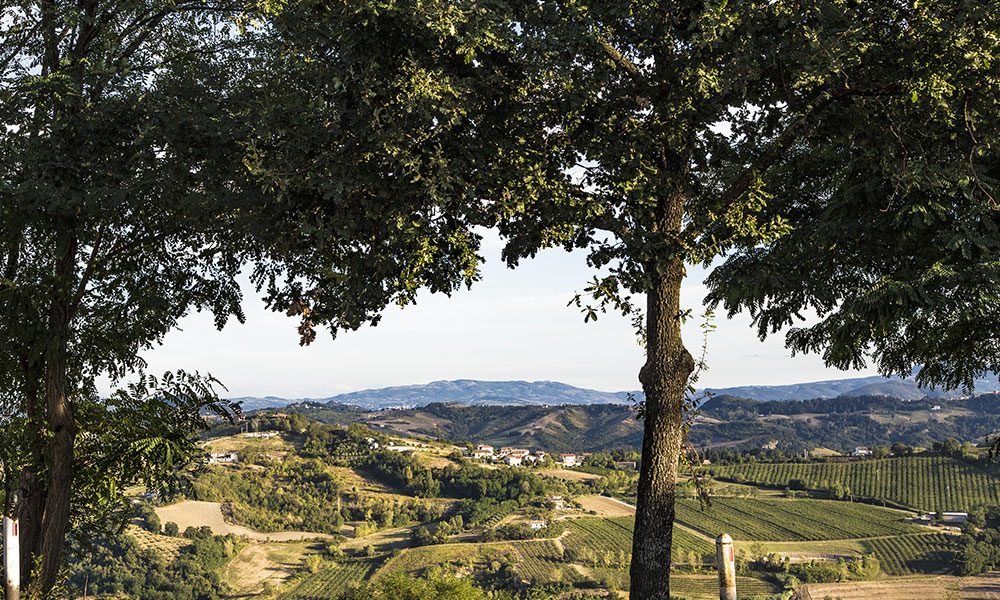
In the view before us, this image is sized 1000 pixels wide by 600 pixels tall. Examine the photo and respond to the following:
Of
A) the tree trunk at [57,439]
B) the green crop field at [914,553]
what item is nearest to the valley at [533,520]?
the green crop field at [914,553]

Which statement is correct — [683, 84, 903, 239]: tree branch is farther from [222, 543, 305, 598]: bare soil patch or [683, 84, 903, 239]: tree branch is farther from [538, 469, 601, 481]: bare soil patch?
[538, 469, 601, 481]: bare soil patch

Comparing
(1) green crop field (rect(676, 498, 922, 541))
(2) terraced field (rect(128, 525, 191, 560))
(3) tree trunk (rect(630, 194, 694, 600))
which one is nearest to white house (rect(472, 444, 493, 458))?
(1) green crop field (rect(676, 498, 922, 541))

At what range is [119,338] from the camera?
11.0m

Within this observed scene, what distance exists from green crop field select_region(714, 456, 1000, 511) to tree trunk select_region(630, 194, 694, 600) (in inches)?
4400

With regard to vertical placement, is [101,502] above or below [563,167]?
below

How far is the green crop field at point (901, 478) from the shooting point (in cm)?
10131

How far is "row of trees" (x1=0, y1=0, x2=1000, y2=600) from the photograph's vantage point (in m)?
7.52

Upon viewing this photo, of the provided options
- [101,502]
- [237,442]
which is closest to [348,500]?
[237,442]

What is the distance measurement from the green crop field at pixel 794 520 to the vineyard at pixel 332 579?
158ft

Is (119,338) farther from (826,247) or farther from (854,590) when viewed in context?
(854,590)

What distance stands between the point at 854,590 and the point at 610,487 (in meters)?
64.7

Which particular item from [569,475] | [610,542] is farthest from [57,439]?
[569,475]

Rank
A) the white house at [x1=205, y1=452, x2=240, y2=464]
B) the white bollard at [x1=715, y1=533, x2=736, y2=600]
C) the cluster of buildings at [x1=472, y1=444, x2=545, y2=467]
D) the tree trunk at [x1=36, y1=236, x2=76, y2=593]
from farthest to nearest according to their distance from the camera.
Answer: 1. the cluster of buildings at [x1=472, y1=444, x2=545, y2=467]
2. the white house at [x1=205, y1=452, x2=240, y2=464]
3. the tree trunk at [x1=36, y1=236, x2=76, y2=593]
4. the white bollard at [x1=715, y1=533, x2=736, y2=600]

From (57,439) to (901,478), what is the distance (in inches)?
5055
